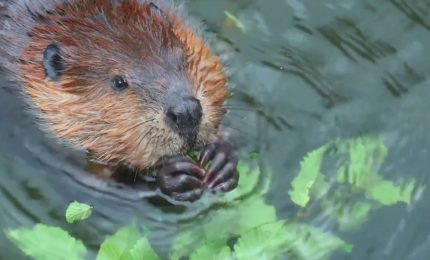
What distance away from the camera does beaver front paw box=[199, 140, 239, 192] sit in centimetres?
316

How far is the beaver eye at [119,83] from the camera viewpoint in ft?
9.82

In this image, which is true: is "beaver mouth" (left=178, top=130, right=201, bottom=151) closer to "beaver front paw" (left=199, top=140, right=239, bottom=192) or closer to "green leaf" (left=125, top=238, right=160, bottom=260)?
"beaver front paw" (left=199, top=140, right=239, bottom=192)

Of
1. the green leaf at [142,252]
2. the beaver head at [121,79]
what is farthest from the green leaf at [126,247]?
the beaver head at [121,79]

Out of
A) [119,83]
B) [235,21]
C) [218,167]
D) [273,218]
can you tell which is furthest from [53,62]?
[235,21]

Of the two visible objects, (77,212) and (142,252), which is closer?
(142,252)

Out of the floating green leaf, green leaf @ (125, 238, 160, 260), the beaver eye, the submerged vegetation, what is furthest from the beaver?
the floating green leaf

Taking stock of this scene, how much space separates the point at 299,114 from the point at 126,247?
0.83 m

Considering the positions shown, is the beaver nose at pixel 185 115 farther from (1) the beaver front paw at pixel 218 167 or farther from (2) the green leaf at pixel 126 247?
(2) the green leaf at pixel 126 247

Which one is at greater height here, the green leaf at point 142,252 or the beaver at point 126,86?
the beaver at point 126,86

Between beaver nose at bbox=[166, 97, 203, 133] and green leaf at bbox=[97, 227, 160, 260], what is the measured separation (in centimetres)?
38

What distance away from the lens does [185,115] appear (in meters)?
2.84

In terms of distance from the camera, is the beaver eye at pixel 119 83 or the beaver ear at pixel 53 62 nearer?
the beaver eye at pixel 119 83

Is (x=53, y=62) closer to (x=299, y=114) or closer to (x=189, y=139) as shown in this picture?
(x=189, y=139)

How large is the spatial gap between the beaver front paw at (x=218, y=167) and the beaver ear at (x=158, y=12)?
410 mm
